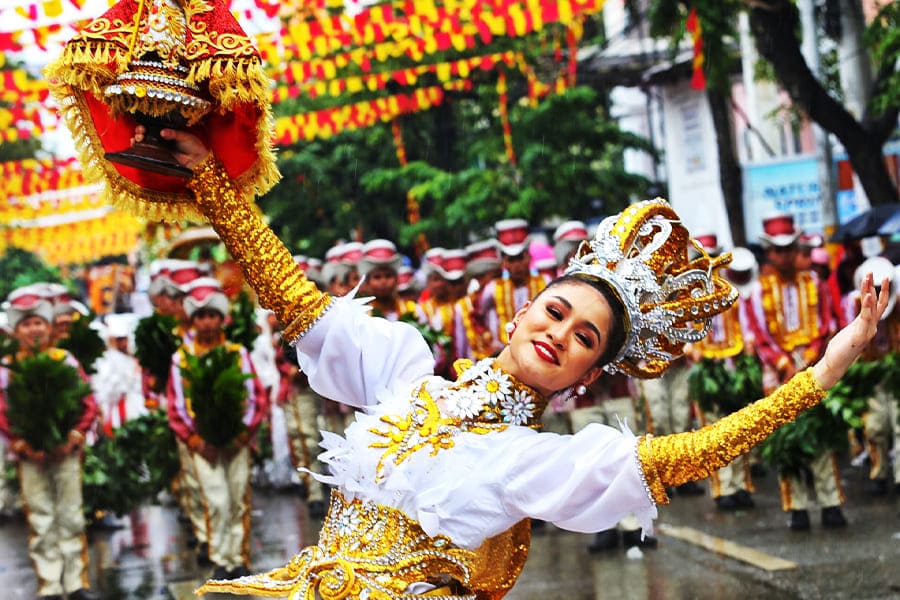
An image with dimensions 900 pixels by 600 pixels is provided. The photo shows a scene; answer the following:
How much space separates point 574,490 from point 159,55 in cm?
155

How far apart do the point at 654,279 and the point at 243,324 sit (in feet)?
23.9

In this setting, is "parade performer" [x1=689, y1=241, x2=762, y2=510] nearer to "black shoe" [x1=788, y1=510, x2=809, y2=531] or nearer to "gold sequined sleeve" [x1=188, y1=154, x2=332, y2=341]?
"black shoe" [x1=788, y1=510, x2=809, y2=531]

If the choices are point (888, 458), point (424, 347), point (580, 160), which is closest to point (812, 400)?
point (424, 347)

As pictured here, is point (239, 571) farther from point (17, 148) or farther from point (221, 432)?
point (17, 148)

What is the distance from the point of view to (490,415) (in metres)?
3.76

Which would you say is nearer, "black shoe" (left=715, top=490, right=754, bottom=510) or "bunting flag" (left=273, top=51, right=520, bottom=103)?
"black shoe" (left=715, top=490, right=754, bottom=510)

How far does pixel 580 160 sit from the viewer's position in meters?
20.0

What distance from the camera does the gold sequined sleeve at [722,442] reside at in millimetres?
3398

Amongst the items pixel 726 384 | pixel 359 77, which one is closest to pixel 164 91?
pixel 726 384

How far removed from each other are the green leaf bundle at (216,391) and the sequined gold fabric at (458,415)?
5.35 metres

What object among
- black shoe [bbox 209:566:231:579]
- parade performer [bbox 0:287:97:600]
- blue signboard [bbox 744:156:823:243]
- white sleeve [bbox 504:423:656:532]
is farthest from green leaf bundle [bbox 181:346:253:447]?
blue signboard [bbox 744:156:823:243]

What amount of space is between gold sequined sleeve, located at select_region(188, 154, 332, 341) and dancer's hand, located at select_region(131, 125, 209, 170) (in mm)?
21

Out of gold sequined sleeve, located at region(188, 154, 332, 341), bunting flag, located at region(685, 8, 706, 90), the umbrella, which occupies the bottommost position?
the umbrella

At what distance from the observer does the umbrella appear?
43.5 ft
